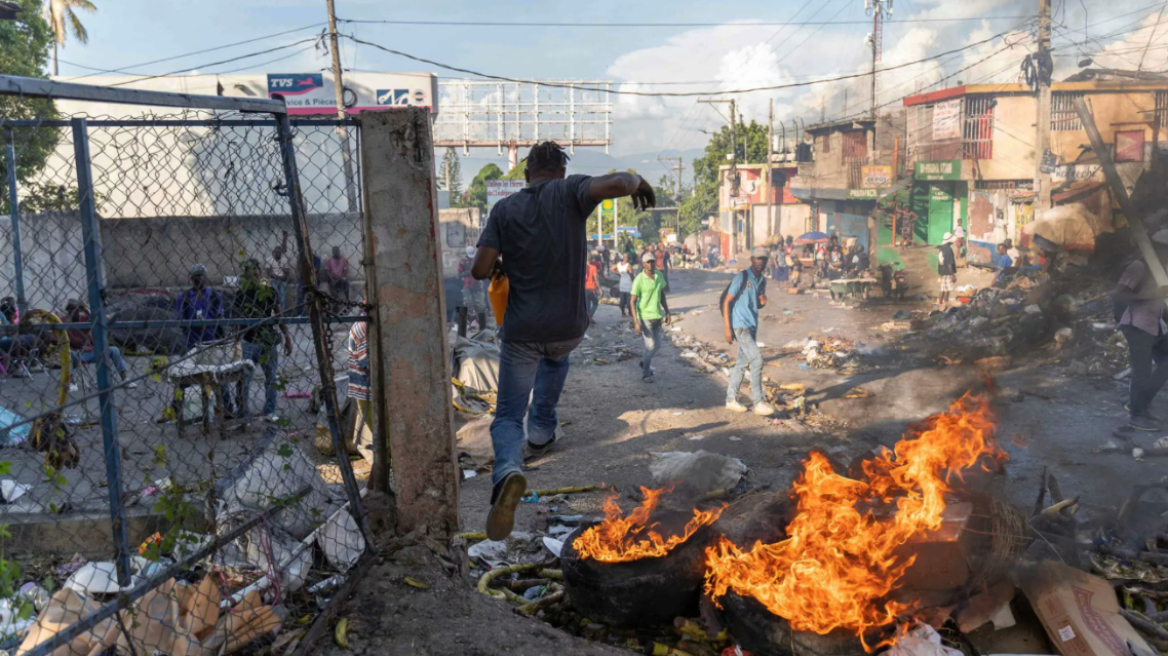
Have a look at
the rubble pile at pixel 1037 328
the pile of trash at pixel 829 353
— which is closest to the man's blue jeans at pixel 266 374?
the pile of trash at pixel 829 353

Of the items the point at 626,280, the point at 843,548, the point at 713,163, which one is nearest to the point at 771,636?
the point at 843,548

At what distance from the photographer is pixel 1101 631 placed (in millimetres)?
3521

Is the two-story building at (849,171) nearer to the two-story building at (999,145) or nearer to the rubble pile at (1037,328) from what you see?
the two-story building at (999,145)

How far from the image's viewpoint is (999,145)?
29734 millimetres

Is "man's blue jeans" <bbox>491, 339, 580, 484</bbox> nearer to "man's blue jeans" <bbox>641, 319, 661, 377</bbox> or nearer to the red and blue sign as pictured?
"man's blue jeans" <bbox>641, 319, 661, 377</bbox>

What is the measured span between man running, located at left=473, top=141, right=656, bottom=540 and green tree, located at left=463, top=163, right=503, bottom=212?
55.4 meters

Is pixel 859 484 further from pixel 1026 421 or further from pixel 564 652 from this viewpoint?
pixel 1026 421

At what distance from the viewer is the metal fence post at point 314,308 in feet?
11.5

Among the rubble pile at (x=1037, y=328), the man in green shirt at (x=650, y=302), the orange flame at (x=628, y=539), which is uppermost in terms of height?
the man in green shirt at (x=650, y=302)

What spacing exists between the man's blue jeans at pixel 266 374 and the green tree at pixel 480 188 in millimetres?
52279

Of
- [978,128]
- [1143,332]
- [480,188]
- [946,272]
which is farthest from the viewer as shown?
[480,188]

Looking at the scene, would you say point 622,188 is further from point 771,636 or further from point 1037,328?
point 1037,328

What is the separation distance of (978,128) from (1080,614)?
30712 mm

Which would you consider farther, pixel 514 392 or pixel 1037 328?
pixel 1037 328
